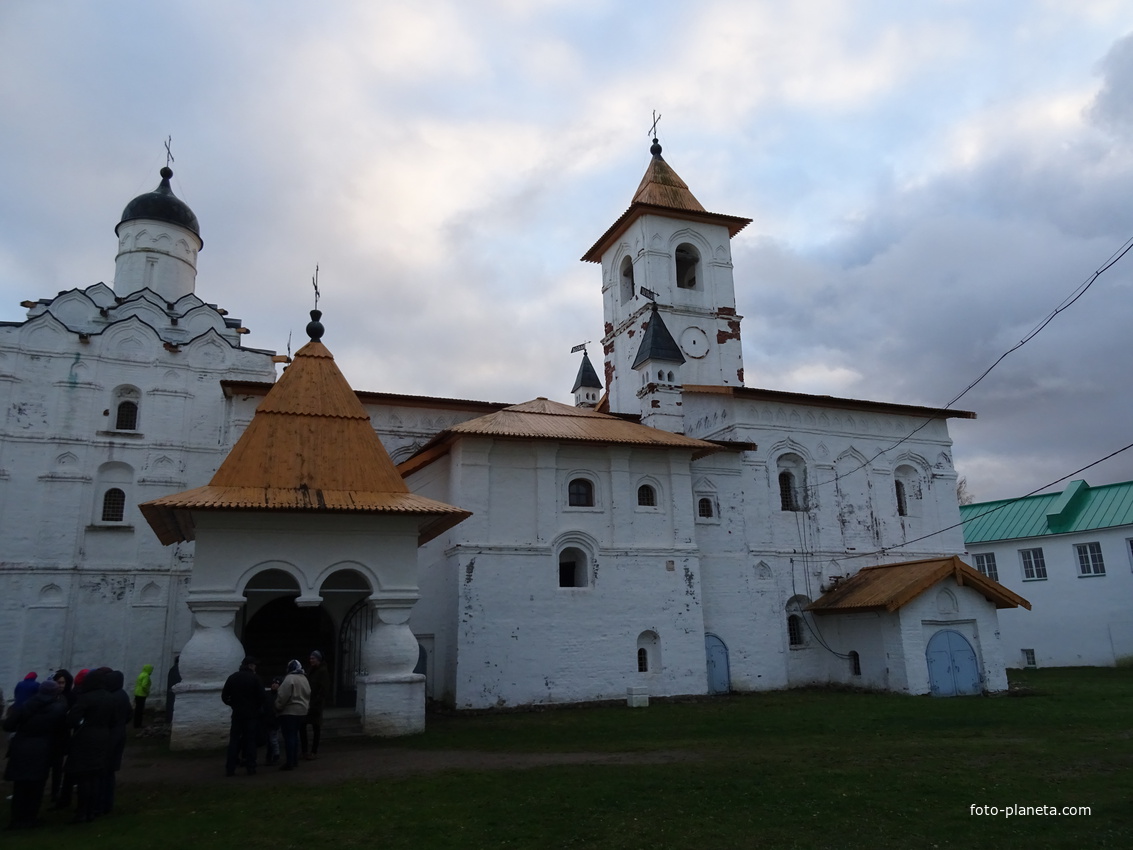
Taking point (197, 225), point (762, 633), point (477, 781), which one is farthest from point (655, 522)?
point (197, 225)

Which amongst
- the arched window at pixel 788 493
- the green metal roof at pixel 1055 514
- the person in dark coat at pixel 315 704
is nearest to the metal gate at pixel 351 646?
the person in dark coat at pixel 315 704

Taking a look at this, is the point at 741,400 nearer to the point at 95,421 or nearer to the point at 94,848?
the point at 95,421

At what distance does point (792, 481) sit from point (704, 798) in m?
16.4

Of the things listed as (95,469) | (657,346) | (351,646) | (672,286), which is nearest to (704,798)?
(351,646)

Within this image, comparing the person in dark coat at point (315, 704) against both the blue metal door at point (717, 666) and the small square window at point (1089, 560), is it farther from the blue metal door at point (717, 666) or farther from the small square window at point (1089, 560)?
the small square window at point (1089, 560)

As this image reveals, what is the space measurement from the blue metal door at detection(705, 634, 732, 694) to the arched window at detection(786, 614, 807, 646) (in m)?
2.51

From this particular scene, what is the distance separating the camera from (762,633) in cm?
2161

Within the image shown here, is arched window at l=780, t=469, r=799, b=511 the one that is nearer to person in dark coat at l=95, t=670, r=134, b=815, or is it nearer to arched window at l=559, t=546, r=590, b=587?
arched window at l=559, t=546, r=590, b=587

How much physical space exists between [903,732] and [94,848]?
38.7ft

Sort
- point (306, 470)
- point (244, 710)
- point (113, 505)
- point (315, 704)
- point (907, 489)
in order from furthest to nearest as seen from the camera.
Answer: point (907, 489) → point (113, 505) → point (306, 470) → point (315, 704) → point (244, 710)

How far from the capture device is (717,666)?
818 inches

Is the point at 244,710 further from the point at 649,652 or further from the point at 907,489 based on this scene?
the point at 907,489

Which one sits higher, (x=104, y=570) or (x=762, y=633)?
(x=104, y=570)

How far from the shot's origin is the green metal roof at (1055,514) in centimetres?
2788
